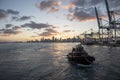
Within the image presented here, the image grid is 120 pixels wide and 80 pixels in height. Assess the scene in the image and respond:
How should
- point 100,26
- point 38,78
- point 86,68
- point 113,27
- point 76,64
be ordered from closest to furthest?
point 38,78
point 86,68
point 76,64
point 113,27
point 100,26

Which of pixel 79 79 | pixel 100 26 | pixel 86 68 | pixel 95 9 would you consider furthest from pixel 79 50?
pixel 95 9

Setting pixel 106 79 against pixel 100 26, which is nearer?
pixel 106 79

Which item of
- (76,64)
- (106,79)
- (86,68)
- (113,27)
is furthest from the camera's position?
(113,27)

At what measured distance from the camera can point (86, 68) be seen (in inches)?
1371

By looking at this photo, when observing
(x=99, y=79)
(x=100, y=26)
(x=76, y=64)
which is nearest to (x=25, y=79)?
(x=99, y=79)

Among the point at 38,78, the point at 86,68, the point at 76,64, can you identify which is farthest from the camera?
the point at 76,64

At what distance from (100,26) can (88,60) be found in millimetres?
142783

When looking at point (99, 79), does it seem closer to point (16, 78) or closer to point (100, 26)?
point (16, 78)

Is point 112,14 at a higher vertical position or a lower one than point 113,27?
higher

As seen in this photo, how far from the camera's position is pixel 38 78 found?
91.2 ft

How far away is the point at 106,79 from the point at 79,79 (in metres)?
4.68

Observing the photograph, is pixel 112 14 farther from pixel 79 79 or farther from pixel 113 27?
pixel 79 79

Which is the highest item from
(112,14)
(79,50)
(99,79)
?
(112,14)

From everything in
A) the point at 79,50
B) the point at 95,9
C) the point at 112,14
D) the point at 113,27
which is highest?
the point at 95,9
